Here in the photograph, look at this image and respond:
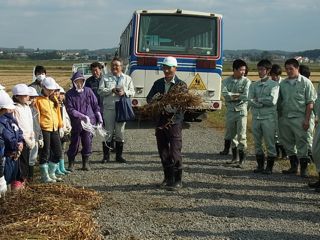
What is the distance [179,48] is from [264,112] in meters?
6.12

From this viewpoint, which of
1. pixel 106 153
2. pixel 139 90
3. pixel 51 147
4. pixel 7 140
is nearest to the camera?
pixel 7 140

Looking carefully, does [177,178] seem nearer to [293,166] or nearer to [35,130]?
[35,130]

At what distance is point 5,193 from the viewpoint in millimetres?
5875

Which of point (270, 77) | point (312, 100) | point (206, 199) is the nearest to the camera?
point (206, 199)

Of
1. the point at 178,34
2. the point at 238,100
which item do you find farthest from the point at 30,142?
the point at 178,34

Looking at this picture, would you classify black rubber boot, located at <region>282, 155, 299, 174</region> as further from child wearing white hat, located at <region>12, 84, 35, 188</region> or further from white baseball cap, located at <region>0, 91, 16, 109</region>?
white baseball cap, located at <region>0, 91, 16, 109</region>

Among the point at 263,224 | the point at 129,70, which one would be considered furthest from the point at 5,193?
the point at 129,70

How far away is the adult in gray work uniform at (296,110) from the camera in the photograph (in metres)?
8.19

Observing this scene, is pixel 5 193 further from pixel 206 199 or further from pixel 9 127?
pixel 206 199

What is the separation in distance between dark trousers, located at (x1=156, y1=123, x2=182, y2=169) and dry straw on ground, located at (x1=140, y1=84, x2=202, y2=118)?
0.30 meters

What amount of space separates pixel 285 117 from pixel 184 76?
5.83 metres

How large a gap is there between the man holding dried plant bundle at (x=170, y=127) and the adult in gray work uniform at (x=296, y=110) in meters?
2.17

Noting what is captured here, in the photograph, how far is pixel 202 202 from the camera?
661 centimetres

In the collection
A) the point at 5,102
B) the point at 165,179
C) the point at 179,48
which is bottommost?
the point at 165,179
